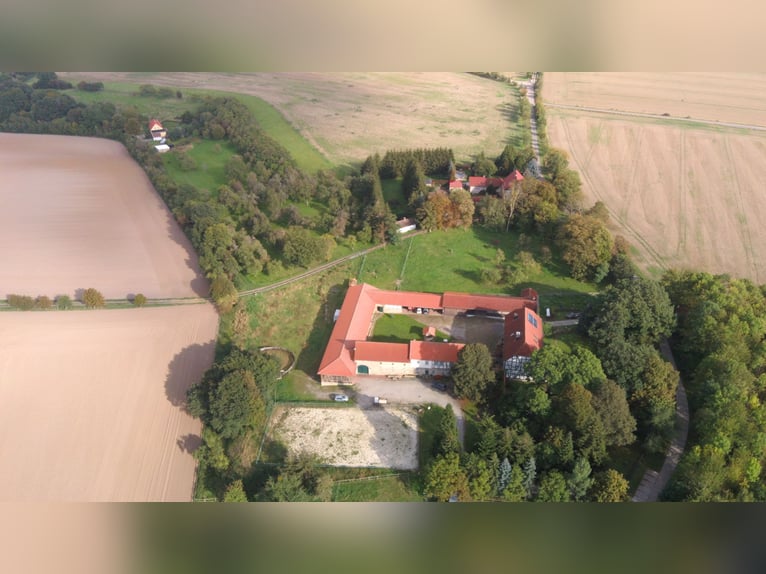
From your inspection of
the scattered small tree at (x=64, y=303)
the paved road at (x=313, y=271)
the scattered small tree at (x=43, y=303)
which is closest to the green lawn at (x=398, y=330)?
the paved road at (x=313, y=271)

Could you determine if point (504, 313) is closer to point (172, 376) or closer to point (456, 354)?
point (456, 354)

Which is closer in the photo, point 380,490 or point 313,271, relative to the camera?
point 380,490

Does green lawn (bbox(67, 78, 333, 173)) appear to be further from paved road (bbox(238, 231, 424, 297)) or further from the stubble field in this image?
the stubble field

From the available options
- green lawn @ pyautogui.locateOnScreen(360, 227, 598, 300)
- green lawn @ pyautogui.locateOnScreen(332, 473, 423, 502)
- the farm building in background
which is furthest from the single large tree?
the farm building in background

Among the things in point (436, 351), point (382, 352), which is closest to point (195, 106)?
point (382, 352)

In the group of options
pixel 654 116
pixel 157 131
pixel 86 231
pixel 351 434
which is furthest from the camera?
pixel 654 116

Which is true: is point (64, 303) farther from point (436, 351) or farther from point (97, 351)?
point (436, 351)
